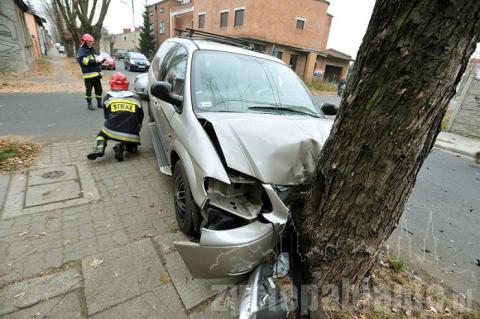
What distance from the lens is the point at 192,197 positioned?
7.68 feet

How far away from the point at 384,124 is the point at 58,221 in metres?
3.24

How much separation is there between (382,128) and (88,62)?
767 centimetres

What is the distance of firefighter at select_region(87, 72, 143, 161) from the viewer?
4098 mm

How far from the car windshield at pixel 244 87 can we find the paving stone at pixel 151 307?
5.50 ft

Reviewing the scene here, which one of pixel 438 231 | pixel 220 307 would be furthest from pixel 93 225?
pixel 438 231

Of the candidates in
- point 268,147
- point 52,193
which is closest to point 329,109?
point 268,147

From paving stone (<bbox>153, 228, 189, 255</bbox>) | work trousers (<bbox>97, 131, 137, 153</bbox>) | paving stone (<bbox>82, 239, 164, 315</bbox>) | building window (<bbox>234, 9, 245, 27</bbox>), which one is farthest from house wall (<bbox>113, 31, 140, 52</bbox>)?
paving stone (<bbox>82, 239, 164, 315</bbox>)

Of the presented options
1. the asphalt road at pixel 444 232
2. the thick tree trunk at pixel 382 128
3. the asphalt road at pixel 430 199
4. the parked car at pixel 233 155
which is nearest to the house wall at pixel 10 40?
the asphalt road at pixel 430 199

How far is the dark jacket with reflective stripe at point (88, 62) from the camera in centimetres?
677

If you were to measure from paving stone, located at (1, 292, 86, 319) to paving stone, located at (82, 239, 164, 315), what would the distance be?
0.08 m

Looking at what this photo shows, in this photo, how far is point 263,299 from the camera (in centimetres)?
178

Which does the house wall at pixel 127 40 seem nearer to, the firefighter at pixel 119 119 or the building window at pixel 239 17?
the building window at pixel 239 17

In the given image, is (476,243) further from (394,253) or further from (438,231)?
(394,253)

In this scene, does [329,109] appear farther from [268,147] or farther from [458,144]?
[458,144]
